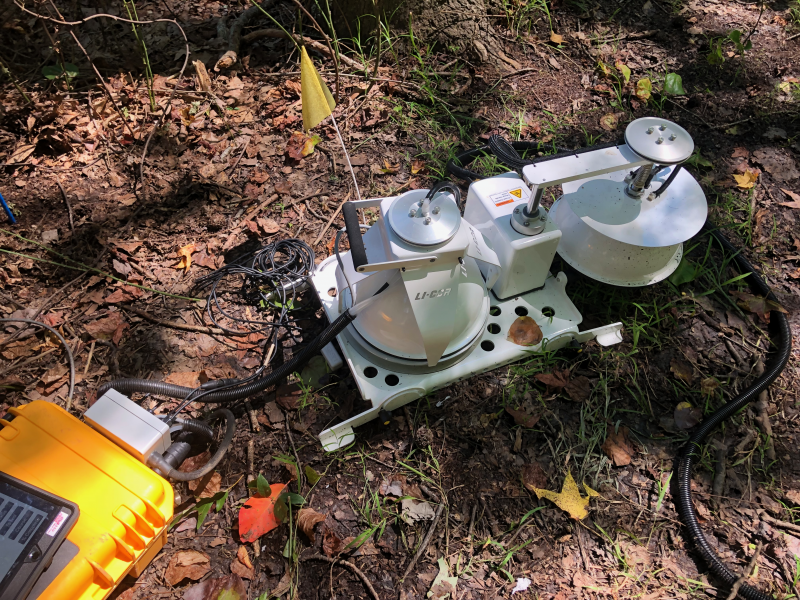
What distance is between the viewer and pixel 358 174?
2.66m

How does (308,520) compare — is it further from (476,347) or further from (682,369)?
(682,369)

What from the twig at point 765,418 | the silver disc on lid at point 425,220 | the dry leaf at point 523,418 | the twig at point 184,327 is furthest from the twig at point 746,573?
the twig at point 184,327

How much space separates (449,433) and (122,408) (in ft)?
3.51

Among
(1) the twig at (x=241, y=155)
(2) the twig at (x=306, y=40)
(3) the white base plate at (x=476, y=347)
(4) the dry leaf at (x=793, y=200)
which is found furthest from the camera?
(2) the twig at (x=306, y=40)

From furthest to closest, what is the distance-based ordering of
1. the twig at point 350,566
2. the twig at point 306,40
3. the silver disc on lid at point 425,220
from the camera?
the twig at point 306,40
the twig at point 350,566
the silver disc on lid at point 425,220

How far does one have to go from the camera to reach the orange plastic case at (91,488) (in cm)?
141

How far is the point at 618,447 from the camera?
194 centimetres

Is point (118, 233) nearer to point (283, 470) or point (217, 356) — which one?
point (217, 356)

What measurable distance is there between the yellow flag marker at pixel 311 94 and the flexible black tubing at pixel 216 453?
1030 millimetres

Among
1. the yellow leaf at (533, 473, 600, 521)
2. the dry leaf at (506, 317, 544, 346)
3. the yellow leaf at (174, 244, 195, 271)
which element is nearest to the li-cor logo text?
the dry leaf at (506, 317, 544, 346)

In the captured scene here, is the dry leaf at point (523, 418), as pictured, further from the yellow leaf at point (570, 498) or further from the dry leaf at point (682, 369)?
the dry leaf at point (682, 369)

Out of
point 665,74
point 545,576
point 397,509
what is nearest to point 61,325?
point 397,509

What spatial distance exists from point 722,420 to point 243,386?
171 centimetres

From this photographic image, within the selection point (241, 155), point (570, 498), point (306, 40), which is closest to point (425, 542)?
point (570, 498)
